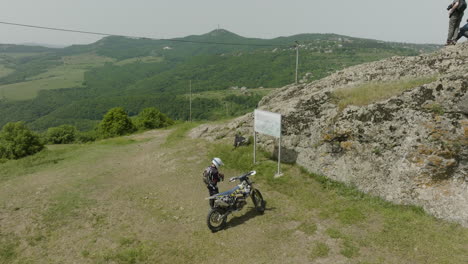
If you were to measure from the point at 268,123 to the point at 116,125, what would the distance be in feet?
117

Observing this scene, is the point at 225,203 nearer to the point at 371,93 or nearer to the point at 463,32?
the point at 371,93

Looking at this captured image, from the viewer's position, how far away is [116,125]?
43.3 meters

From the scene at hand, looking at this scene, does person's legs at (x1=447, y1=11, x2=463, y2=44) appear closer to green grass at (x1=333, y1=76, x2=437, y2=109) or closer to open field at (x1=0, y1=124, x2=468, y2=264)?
green grass at (x1=333, y1=76, x2=437, y2=109)

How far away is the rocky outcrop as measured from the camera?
9.77 meters

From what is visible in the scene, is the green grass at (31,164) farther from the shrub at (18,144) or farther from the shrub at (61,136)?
the shrub at (61,136)

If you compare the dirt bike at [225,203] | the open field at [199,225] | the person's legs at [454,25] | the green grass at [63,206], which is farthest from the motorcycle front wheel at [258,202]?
the person's legs at [454,25]

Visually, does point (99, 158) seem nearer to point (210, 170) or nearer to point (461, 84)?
point (210, 170)

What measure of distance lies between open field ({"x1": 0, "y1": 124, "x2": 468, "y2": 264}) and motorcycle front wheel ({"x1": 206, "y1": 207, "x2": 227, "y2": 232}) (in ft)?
0.85

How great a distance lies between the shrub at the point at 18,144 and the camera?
26422mm

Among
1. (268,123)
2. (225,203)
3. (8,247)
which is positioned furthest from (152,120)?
(225,203)

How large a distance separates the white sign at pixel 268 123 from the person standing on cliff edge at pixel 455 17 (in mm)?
11862

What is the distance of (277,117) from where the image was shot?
13.0 m

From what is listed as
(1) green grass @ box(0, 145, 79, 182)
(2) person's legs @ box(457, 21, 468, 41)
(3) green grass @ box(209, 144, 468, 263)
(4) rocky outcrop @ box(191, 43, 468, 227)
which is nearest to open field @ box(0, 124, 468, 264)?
(3) green grass @ box(209, 144, 468, 263)

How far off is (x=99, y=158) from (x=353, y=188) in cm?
1645
